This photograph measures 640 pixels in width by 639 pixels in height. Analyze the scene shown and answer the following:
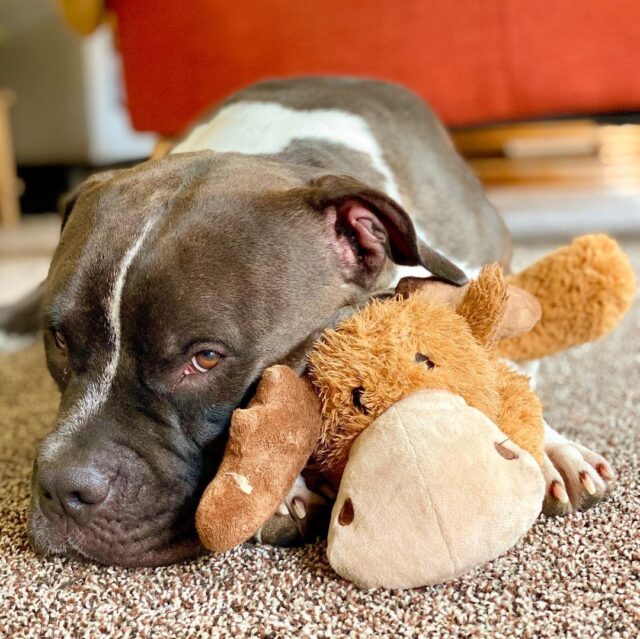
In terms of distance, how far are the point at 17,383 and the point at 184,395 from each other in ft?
3.99

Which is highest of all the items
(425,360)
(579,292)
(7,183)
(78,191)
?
(78,191)

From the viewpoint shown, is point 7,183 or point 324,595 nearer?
point 324,595

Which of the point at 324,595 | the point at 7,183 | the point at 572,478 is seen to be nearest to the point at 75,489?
the point at 324,595

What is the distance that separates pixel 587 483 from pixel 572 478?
2 cm

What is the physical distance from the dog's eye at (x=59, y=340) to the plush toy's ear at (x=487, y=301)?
1.73 ft

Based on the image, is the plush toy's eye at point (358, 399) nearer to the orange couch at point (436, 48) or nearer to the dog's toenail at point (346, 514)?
the dog's toenail at point (346, 514)

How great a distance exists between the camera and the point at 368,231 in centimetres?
144

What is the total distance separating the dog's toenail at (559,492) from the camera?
1.29 m

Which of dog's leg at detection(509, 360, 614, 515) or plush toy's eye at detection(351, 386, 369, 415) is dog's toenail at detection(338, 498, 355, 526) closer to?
plush toy's eye at detection(351, 386, 369, 415)

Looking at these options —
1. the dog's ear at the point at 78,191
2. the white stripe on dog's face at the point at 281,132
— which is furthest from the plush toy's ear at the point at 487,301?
the dog's ear at the point at 78,191

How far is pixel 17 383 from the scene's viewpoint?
7.61 ft

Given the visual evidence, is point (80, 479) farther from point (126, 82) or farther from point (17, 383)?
point (126, 82)

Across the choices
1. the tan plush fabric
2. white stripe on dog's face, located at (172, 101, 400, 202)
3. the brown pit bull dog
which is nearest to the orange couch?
white stripe on dog's face, located at (172, 101, 400, 202)

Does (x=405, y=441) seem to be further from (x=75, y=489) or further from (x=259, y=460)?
(x=75, y=489)
